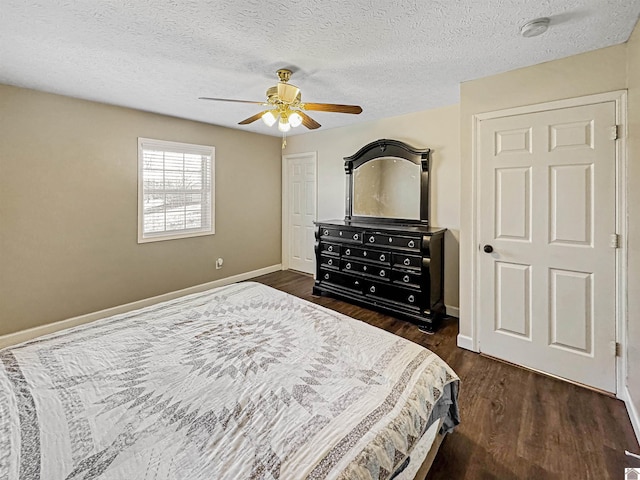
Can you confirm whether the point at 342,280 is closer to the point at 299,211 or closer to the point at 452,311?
the point at 452,311

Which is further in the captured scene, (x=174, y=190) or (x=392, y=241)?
(x=174, y=190)

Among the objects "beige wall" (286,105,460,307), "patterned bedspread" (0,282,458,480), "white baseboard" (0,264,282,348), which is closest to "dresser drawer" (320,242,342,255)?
"beige wall" (286,105,460,307)

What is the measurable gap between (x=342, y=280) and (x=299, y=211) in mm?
1831

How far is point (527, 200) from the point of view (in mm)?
2408

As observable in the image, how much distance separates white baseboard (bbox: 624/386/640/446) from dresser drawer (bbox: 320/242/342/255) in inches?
109

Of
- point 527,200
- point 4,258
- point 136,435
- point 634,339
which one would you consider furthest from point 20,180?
point 634,339

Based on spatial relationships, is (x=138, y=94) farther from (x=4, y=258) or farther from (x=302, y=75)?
(x=4, y=258)

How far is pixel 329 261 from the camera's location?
4.07 metres

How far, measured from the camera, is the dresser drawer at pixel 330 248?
→ 396cm

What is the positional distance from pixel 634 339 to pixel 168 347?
8.94 feet

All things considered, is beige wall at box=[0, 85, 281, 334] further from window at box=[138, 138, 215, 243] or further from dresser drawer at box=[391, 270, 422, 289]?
dresser drawer at box=[391, 270, 422, 289]

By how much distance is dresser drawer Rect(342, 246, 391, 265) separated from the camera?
3.48 metres

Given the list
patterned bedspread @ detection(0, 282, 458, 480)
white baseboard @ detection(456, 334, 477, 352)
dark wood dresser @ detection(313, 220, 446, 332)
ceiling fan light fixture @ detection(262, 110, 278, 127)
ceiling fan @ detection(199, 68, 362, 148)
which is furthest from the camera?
dark wood dresser @ detection(313, 220, 446, 332)

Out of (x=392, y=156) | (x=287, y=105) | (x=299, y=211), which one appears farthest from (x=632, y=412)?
(x=299, y=211)
